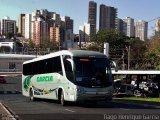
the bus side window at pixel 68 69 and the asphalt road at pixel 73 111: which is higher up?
the bus side window at pixel 68 69

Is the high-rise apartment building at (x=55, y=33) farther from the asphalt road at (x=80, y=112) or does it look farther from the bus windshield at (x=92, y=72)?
the bus windshield at (x=92, y=72)

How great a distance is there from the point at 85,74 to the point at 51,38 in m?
144

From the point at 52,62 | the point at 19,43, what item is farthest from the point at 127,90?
the point at 19,43

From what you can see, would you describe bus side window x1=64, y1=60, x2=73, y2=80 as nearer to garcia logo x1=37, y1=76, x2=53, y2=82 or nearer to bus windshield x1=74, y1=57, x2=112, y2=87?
bus windshield x1=74, y1=57, x2=112, y2=87

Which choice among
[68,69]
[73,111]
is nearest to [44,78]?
[68,69]

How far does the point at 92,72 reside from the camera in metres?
23.8

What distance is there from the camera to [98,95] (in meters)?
23.7

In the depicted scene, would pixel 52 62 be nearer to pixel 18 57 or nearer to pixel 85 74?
pixel 85 74

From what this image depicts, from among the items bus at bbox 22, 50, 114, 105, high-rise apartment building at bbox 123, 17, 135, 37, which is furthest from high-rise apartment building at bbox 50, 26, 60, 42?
→ bus at bbox 22, 50, 114, 105

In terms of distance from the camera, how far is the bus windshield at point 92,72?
23.6 meters

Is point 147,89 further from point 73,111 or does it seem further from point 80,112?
point 80,112

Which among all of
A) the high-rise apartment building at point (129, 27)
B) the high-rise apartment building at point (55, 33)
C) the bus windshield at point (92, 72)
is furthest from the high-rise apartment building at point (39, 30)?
the bus windshield at point (92, 72)

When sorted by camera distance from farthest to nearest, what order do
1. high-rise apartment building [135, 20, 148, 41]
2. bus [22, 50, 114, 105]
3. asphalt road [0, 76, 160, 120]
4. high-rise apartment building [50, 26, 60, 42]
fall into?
high-rise apartment building [50, 26, 60, 42]
high-rise apartment building [135, 20, 148, 41]
bus [22, 50, 114, 105]
asphalt road [0, 76, 160, 120]

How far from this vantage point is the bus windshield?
23.6 m
